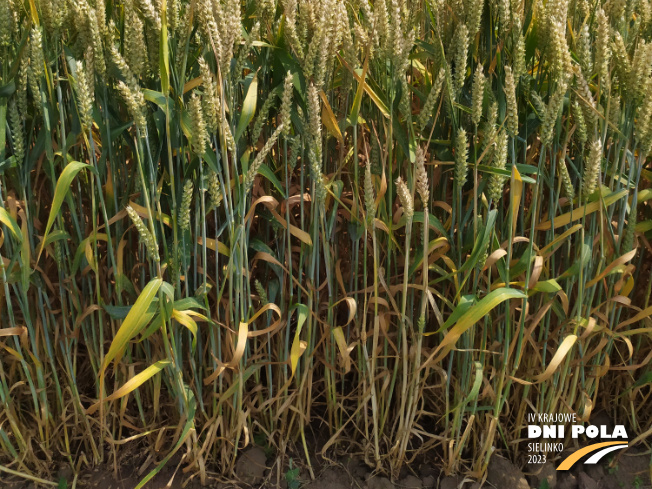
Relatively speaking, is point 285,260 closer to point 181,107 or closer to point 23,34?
point 181,107

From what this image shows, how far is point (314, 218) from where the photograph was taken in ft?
4.30

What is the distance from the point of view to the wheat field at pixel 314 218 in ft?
3.87

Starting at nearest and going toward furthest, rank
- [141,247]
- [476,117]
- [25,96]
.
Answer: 1. [476,117]
2. [25,96]
3. [141,247]

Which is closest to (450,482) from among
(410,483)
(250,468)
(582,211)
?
(410,483)

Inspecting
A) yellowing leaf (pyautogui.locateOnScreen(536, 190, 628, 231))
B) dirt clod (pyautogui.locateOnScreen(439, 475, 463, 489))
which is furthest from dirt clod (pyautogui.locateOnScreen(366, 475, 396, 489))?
yellowing leaf (pyautogui.locateOnScreen(536, 190, 628, 231))

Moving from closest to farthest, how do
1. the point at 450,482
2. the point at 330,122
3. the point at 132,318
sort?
the point at 132,318 → the point at 330,122 → the point at 450,482

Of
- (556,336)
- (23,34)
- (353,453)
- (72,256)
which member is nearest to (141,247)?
(72,256)

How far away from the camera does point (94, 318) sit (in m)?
1.46

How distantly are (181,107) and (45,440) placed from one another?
0.91m

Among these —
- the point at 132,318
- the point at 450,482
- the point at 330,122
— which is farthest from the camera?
the point at 450,482

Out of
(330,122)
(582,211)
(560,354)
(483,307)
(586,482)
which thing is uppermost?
(330,122)

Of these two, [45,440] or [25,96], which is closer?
[25,96]

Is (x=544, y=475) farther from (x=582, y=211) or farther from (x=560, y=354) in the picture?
(x=582, y=211)

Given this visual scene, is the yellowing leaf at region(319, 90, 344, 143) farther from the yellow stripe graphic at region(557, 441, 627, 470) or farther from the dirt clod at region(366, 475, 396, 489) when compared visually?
the yellow stripe graphic at region(557, 441, 627, 470)
